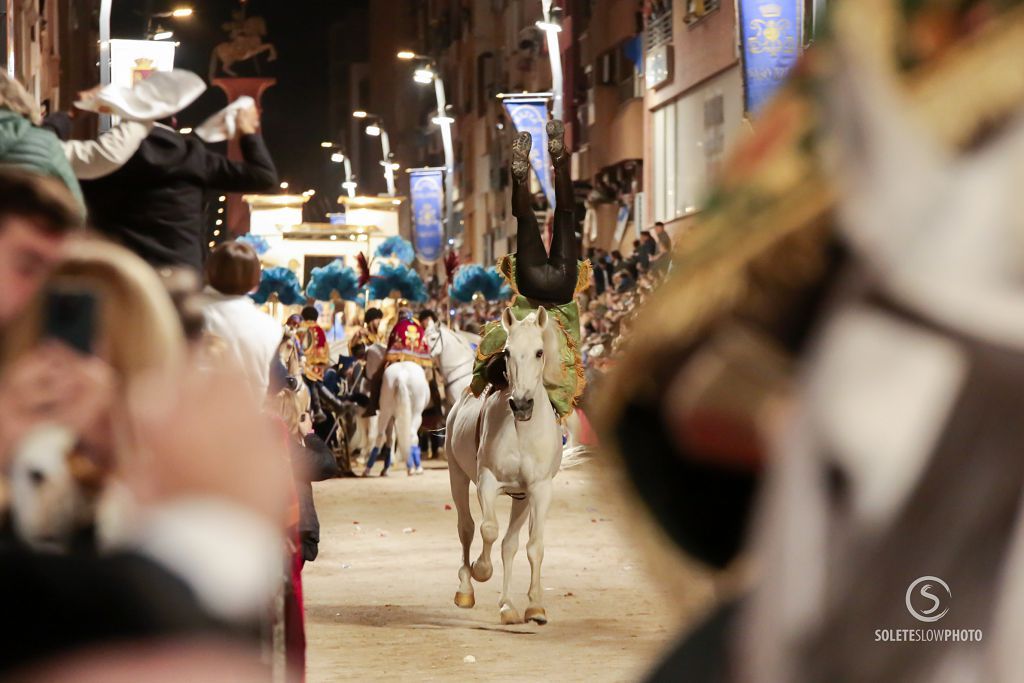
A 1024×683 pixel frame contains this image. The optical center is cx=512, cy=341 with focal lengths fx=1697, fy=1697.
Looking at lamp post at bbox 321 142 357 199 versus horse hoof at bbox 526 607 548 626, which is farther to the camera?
lamp post at bbox 321 142 357 199

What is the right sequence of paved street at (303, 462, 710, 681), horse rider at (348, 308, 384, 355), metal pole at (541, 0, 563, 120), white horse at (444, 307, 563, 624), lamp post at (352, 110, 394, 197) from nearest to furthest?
paved street at (303, 462, 710, 681)
white horse at (444, 307, 563, 624)
horse rider at (348, 308, 384, 355)
metal pole at (541, 0, 563, 120)
lamp post at (352, 110, 394, 197)

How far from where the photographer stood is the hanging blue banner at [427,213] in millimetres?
49562

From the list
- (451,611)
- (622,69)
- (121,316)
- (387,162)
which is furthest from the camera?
(387,162)

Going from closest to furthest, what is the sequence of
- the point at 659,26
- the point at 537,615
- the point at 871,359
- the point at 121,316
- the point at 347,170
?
the point at 871,359
the point at 121,316
the point at 537,615
the point at 659,26
the point at 347,170

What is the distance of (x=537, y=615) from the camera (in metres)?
10.7

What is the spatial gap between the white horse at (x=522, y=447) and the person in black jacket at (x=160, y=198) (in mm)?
6823

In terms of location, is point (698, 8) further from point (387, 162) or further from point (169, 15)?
point (387, 162)

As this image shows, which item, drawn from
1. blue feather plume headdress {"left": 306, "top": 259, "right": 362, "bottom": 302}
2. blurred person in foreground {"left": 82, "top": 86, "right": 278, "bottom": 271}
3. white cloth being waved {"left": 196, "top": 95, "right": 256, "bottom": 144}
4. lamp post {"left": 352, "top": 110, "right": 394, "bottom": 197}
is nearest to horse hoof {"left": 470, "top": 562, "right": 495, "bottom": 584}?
blurred person in foreground {"left": 82, "top": 86, "right": 278, "bottom": 271}

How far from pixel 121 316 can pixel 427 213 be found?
48.6 metres

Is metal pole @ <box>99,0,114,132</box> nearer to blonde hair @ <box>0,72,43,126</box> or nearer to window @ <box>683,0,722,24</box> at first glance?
window @ <box>683,0,722,24</box>

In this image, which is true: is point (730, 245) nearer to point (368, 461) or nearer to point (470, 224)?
point (368, 461)

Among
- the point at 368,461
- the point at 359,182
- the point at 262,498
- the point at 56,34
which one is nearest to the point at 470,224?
the point at 56,34

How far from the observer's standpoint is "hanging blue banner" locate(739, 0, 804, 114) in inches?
709

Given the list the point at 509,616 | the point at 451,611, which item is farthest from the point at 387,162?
the point at 509,616
